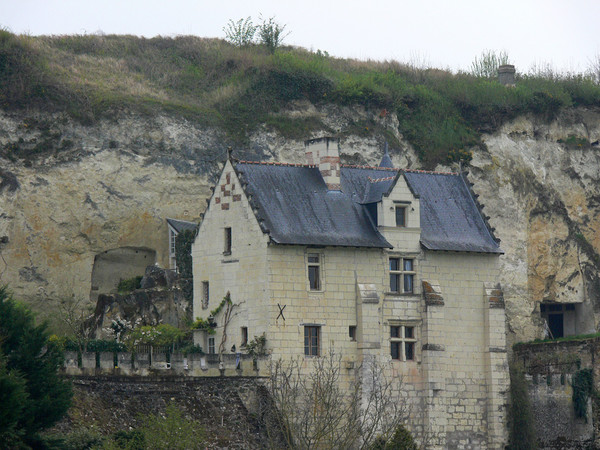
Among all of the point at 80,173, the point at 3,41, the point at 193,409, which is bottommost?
the point at 193,409

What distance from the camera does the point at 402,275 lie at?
5550 cm

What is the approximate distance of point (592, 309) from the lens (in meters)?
69.5

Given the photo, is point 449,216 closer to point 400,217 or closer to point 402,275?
point 400,217

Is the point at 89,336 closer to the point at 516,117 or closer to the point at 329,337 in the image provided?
the point at 329,337

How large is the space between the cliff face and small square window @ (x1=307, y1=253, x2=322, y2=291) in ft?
40.1

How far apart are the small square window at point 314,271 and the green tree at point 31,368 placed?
493 inches

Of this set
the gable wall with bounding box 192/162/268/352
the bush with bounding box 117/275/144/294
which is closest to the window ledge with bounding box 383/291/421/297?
the gable wall with bounding box 192/162/268/352

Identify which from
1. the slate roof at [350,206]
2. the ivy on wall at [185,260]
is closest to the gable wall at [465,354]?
the slate roof at [350,206]

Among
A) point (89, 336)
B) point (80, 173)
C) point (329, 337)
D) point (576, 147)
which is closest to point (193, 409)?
point (329, 337)

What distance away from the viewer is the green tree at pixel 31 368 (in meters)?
41.2

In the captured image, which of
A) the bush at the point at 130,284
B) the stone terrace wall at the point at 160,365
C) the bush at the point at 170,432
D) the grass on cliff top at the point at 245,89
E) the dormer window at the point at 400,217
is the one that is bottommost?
the bush at the point at 170,432

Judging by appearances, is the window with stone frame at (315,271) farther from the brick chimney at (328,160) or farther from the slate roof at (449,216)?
the slate roof at (449,216)

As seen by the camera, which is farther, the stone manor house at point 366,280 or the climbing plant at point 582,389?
the climbing plant at point 582,389

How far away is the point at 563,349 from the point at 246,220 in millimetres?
14649
